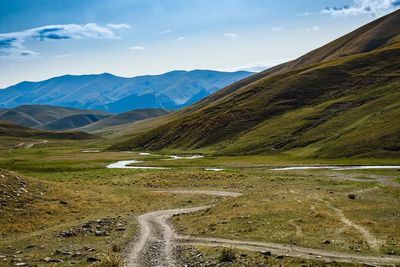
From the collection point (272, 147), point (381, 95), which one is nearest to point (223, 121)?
point (272, 147)

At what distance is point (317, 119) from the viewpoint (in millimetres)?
139250

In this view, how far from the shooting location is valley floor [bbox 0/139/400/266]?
24969 millimetres

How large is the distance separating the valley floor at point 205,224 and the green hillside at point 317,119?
1647 inches

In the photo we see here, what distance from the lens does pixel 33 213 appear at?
41281mm

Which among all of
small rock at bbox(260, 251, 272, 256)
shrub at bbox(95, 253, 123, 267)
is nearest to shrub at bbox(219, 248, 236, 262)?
small rock at bbox(260, 251, 272, 256)

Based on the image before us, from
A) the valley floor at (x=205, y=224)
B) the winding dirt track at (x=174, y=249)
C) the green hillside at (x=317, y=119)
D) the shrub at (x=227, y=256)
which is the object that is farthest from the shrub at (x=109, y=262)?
the green hillside at (x=317, y=119)

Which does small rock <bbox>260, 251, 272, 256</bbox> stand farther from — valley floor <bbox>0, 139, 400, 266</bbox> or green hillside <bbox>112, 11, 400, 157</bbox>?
green hillside <bbox>112, 11, 400, 157</bbox>

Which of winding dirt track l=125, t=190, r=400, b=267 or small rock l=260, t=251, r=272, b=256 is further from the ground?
small rock l=260, t=251, r=272, b=256

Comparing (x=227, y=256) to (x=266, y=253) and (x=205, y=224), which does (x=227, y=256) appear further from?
(x=205, y=224)

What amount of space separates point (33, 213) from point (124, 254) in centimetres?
1897

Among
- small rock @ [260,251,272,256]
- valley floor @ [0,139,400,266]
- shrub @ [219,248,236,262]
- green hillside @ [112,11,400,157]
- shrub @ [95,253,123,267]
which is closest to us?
shrub @ [95,253,123,267]

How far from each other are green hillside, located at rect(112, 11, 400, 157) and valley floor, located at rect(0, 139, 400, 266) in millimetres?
41846

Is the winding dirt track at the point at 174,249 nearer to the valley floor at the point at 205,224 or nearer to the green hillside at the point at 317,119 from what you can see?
the valley floor at the point at 205,224

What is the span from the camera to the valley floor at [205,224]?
983 inches
